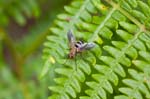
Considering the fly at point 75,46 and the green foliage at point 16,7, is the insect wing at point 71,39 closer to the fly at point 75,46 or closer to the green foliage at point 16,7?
the fly at point 75,46

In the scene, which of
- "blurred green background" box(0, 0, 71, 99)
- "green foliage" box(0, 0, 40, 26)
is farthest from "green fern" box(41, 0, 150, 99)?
"green foliage" box(0, 0, 40, 26)

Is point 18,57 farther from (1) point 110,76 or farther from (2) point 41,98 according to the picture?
(1) point 110,76

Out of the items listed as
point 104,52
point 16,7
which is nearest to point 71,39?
point 104,52

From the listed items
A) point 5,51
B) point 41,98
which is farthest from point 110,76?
point 5,51

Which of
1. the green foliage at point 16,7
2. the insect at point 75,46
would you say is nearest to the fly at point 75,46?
the insect at point 75,46

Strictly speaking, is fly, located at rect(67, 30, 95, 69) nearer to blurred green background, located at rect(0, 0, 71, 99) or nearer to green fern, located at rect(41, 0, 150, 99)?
green fern, located at rect(41, 0, 150, 99)

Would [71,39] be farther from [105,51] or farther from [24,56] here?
[24,56]
